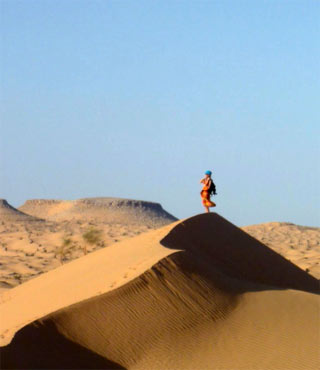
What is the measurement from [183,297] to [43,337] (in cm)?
297

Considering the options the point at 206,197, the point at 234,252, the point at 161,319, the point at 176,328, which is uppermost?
the point at 206,197

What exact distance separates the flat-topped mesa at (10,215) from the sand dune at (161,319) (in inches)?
1207

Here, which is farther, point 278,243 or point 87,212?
point 87,212

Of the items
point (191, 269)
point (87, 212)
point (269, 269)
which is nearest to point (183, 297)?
point (191, 269)

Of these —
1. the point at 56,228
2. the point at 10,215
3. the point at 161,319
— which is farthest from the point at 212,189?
the point at 10,215

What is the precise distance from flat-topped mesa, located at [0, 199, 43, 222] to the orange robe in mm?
29878

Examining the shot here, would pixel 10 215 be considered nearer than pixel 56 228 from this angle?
No

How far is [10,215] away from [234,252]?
32.4 meters

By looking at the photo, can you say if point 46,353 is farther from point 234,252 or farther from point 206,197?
point 206,197

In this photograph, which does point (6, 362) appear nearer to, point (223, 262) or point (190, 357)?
point (190, 357)

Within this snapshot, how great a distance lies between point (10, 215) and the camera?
48.0 metres

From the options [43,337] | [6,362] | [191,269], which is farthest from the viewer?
[191,269]

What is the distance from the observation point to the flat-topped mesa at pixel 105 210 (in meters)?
57.3

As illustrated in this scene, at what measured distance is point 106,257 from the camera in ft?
57.9
